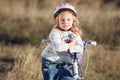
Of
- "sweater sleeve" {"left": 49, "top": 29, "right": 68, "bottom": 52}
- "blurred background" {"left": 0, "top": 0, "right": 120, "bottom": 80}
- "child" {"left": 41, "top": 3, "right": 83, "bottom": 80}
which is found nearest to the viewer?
"sweater sleeve" {"left": 49, "top": 29, "right": 68, "bottom": 52}

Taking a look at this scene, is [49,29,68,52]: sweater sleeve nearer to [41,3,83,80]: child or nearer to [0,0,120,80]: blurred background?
[41,3,83,80]: child

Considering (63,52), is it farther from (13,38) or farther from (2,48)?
(13,38)

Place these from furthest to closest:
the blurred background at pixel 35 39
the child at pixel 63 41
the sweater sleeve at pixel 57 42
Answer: the blurred background at pixel 35 39 → the child at pixel 63 41 → the sweater sleeve at pixel 57 42

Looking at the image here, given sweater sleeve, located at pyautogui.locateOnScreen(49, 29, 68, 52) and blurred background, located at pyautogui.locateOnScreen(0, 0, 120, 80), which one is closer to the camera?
sweater sleeve, located at pyautogui.locateOnScreen(49, 29, 68, 52)

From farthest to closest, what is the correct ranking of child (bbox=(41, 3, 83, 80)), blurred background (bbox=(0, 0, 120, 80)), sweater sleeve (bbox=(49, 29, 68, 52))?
blurred background (bbox=(0, 0, 120, 80)) < child (bbox=(41, 3, 83, 80)) < sweater sleeve (bbox=(49, 29, 68, 52))

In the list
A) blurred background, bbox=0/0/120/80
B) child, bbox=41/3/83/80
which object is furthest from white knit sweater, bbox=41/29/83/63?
blurred background, bbox=0/0/120/80

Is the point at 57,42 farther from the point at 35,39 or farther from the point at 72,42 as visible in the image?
the point at 35,39

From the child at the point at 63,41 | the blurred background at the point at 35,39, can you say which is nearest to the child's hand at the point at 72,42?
the child at the point at 63,41

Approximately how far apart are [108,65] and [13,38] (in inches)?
134

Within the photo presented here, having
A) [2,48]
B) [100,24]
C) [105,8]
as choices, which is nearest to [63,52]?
[2,48]

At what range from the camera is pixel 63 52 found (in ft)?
18.9

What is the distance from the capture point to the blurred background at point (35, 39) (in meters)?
8.30

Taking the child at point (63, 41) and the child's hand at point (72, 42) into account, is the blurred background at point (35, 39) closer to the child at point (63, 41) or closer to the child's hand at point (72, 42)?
the child at point (63, 41)

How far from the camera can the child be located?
227 inches
